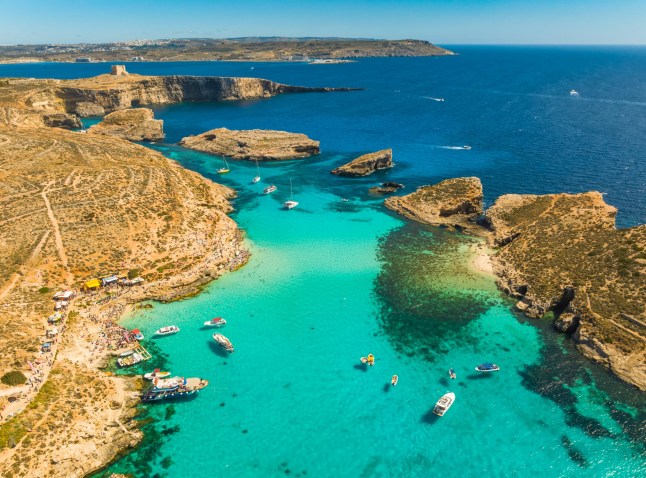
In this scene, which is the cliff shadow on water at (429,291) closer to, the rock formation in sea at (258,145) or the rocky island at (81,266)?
the rocky island at (81,266)

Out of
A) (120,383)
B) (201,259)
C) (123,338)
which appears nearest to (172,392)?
(120,383)

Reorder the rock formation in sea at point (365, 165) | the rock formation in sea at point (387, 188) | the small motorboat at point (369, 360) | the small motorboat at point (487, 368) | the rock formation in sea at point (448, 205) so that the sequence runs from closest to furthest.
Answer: the small motorboat at point (487, 368)
the small motorboat at point (369, 360)
the rock formation in sea at point (448, 205)
the rock formation in sea at point (387, 188)
the rock formation in sea at point (365, 165)

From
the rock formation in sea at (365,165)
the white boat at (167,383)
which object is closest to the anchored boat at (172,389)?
the white boat at (167,383)

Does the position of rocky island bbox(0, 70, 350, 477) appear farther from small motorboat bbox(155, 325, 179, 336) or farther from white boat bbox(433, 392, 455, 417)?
white boat bbox(433, 392, 455, 417)

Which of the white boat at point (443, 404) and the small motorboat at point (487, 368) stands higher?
the small motorboat at point (487, 368)

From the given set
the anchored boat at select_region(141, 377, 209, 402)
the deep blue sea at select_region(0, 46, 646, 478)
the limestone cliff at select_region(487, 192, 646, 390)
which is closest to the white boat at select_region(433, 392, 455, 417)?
the deep blue sea at select_region(0, 46, 646, 478)

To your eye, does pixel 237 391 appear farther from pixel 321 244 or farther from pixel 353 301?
pixel 321 244
